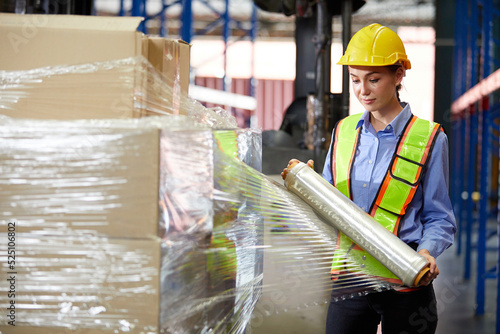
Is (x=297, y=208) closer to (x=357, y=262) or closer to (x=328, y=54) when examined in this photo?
(x=357, y=262)

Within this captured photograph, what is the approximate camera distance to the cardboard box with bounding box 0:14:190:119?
52.3 inches

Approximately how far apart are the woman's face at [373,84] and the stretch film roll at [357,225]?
0.32m

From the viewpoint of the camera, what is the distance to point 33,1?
393 centimetres

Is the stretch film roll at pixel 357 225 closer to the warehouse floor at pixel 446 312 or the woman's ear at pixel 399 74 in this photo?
the warehouse floor at pixel 446 312

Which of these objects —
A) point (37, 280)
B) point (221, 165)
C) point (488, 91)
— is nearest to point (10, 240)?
point (37, 280)

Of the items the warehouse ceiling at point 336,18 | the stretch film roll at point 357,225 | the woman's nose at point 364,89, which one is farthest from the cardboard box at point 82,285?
the warehouse ceiling at point 336,18

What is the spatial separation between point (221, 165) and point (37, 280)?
497mm

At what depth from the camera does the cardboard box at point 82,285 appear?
124 centimetres

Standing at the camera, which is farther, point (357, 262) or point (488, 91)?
point (488, 91)

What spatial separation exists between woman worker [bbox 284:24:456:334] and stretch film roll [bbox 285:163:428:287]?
0.09m

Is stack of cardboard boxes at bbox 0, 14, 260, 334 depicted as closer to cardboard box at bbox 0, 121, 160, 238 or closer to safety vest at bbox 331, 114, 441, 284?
cardboard box at bbox 0, 121, 160, 238

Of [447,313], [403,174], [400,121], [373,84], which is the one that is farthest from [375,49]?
[447,313]

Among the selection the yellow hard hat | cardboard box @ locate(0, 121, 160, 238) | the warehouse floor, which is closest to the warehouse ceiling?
the warehouse floor

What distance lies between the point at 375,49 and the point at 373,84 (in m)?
0.10
